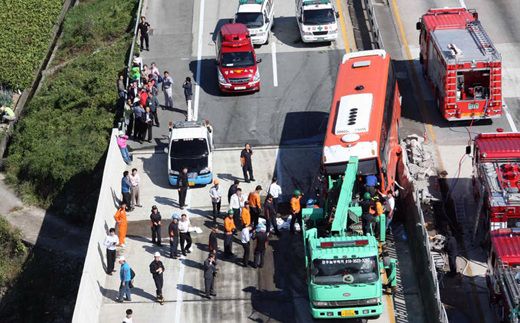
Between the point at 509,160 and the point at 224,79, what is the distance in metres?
13.8

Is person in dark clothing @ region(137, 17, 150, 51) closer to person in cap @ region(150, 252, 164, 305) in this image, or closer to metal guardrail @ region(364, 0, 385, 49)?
metal guardrail @ region(364, 0, 385, 49)

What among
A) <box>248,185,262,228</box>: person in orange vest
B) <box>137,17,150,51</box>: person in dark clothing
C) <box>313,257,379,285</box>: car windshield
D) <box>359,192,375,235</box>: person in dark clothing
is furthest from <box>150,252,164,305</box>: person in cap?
<box>137,17,150,51</box>: person in dark clothing

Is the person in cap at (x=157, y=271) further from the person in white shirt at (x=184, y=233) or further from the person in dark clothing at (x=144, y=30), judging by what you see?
the person in dark clothing at (x=144, y=30)

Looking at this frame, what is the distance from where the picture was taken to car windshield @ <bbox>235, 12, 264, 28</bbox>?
4209cm

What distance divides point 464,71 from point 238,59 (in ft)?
32.6

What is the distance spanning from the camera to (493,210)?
90.8 ft

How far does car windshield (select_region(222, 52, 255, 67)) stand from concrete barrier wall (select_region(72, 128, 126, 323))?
6669 mm

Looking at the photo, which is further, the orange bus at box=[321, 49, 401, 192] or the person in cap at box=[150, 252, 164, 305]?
the orange bus at box=[321, 49, 401, 192]

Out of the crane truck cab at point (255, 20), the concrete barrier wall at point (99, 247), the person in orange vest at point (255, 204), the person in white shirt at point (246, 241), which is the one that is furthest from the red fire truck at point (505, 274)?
the crane truck cab at point (255, 20)

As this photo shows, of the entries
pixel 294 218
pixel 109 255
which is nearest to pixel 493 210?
pixel 294 218

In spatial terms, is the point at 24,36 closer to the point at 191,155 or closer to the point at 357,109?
the point at 191,155

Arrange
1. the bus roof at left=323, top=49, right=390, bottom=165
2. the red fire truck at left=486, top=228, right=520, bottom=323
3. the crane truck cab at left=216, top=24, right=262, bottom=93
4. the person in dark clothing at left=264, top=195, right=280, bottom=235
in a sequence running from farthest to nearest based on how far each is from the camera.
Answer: the crane truck cab at left=216, top=24, right=262, bottom=93
the person in dark clothing at left=264, top=195, right=280, bottom=235
the bus roof at left=323, top=49, right=390, bottom=165
the red fire truck at left=486, top=228, right=520, bottom=323

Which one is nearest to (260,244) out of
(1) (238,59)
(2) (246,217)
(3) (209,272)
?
(2) (246,217)

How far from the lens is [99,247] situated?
94.2ft
